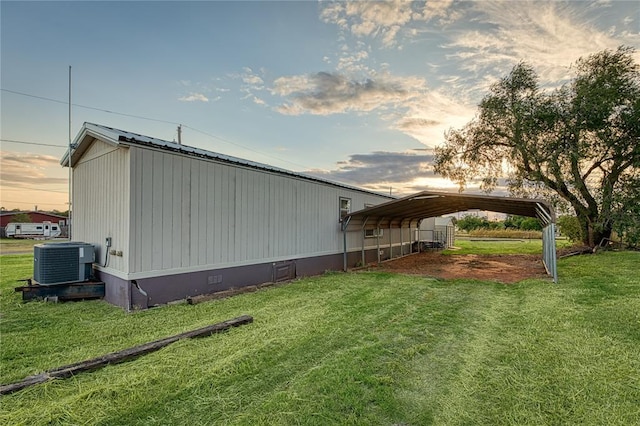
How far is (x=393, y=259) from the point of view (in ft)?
49.3

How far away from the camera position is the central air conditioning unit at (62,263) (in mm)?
5895

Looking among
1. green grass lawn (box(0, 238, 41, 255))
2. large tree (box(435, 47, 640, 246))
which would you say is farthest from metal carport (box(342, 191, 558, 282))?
green grass lawn (box(0, 238, 41, 255))

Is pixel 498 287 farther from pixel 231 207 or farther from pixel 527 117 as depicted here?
pixel 527 117

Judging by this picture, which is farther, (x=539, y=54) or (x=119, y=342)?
(x=539, y=54)

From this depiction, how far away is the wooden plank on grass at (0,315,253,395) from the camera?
109 inches

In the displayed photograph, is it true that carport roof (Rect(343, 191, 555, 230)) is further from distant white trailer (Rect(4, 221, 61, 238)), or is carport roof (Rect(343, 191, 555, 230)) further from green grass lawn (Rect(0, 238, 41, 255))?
distant white trailer (Rect(4, 221, 61, 238))

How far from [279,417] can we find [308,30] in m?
10.7

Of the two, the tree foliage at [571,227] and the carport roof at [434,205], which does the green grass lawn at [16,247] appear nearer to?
the carport roof at [434,205]

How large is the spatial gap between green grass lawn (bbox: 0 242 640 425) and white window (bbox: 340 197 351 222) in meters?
5.52

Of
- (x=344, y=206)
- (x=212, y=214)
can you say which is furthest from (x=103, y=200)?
(x=344, y=206)

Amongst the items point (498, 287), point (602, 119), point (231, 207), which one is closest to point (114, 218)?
point (231, 207)

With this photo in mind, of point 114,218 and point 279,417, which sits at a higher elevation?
point 114,218

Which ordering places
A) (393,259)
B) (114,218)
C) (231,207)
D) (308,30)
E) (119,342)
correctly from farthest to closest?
(393,259), (308,30), (231,207), (114,218), (119,342)

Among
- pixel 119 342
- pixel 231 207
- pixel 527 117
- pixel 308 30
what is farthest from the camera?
pixel 527 117
